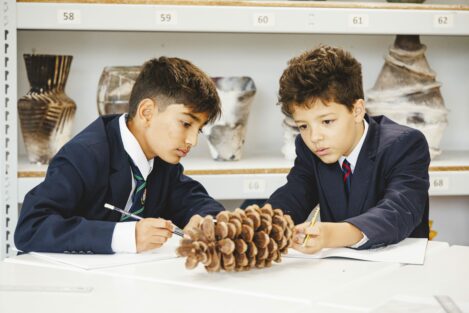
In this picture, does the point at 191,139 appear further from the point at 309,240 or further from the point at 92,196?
the point at 309,240

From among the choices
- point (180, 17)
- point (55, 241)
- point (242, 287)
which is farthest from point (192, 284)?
point (180, 17)

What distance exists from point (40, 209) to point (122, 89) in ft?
2.57

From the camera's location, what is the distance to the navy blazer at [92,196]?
4.04 feet

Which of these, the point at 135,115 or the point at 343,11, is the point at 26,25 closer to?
the point at 135,115

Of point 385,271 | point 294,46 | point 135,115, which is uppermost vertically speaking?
point 294,46

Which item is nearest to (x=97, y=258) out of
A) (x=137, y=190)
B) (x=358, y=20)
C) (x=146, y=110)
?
(x=137, y=190)

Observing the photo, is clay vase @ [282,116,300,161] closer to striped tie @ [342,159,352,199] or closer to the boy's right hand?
striped tie @ [342,159,352,199]

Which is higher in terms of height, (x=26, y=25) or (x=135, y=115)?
(x=26, y=25)

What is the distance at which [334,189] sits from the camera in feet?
5.10

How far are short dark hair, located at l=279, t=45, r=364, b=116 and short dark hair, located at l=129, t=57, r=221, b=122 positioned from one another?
149mm

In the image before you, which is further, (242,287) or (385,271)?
(385,271)

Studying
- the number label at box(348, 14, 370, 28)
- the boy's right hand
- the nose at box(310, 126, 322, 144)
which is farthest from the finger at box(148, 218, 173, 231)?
the number label at box(348, 14, 370, 28)

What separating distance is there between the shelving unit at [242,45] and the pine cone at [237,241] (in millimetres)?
878

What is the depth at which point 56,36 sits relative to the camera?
2.22 meters
